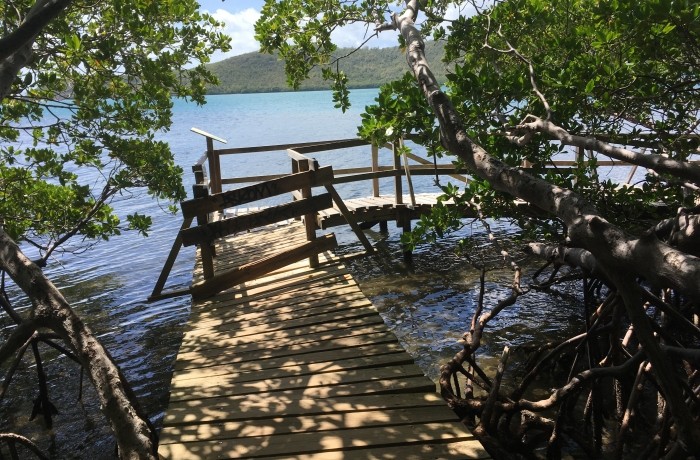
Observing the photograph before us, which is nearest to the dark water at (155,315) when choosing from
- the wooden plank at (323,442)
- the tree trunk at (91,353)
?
the wooden plank at (323,442)

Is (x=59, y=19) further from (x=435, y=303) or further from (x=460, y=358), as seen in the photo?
(x=435, y=303)

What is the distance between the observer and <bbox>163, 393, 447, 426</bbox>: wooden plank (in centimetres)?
452

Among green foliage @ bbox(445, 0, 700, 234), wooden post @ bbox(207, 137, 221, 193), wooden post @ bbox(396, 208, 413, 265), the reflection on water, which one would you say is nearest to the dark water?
the reflection on water

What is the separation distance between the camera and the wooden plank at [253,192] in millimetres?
7219

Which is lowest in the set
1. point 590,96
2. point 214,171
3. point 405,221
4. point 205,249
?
point 405,221

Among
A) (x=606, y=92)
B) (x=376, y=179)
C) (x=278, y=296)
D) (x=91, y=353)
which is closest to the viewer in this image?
(x=91, y=353)

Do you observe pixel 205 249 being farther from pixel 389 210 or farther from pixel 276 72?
pixel 276 72

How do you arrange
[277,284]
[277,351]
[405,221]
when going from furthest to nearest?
[405,221] < [277,284] < [277,351]

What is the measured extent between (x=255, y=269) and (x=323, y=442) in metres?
3.97

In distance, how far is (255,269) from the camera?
25.5 ft

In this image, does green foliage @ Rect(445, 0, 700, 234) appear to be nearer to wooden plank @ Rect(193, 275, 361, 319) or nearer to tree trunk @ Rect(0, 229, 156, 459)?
wooden plank @ Rect(193, 275, 361, 319)

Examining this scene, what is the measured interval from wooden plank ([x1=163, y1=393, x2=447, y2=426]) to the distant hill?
15722 cm

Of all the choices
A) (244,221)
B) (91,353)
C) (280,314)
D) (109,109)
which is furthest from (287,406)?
(109,109)

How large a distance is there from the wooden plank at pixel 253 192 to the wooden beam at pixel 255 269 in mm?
815
